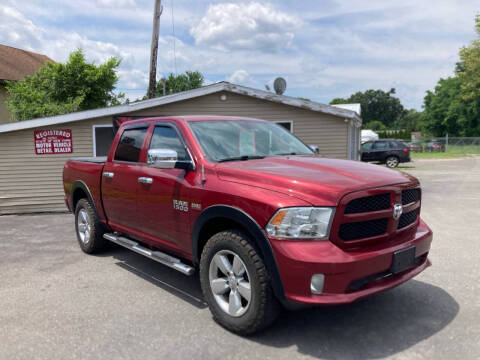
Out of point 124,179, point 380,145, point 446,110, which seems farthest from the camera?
point 446,110

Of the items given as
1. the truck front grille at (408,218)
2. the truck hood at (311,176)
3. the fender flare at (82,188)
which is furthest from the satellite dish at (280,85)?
the truck front grille at (408,218)

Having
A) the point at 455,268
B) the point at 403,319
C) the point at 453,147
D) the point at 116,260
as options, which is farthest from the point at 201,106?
the point at 453,147

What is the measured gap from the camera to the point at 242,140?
173 inches

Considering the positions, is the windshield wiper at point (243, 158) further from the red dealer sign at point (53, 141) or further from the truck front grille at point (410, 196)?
the red dealer sign at point (53, 141)

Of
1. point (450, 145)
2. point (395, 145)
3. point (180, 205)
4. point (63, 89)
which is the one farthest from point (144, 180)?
point (450, 145)

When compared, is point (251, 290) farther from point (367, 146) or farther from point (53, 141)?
point (367, 146)

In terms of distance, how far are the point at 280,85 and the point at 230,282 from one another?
34.1ft

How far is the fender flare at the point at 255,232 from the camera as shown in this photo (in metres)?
3.04

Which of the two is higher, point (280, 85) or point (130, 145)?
point (280, 85)

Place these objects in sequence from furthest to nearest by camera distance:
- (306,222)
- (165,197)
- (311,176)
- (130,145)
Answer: (130,145), (165,197), (311,176), (306,222)

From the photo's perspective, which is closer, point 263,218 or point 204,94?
point 263,218

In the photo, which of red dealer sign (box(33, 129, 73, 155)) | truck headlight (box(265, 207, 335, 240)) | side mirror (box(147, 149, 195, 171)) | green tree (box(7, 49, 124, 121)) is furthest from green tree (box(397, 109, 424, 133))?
truck headlight (box(265, 207, 335, 240))

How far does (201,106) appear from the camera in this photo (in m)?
11.6

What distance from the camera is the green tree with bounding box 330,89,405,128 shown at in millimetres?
120688
